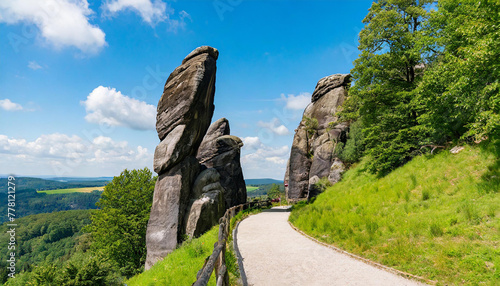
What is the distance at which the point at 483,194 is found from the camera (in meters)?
9.40

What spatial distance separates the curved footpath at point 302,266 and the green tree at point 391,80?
10.7 m

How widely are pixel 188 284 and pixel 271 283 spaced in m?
2.58

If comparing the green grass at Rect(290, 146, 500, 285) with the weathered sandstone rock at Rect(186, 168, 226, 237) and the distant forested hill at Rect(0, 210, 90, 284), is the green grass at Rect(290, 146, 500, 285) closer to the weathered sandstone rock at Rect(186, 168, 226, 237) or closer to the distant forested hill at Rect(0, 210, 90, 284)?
the weathered sandstone rock at Rect(186, 168, 226, 237)

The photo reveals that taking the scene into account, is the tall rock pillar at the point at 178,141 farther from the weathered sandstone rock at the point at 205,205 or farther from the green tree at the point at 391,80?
the green tree at the point at 391,80

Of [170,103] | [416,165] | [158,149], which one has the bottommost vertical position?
[416,165]

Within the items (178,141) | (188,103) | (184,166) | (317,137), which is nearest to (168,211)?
(184,166)

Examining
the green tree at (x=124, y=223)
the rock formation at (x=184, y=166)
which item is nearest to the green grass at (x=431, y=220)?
the rock formation at (x=184, y=166)

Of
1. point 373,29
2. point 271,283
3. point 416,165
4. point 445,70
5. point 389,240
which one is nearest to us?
point 271,283

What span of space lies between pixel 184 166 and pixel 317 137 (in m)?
19.4

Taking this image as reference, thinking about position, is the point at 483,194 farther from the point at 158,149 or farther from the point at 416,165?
the point at 158,149

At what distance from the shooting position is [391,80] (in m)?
19.0

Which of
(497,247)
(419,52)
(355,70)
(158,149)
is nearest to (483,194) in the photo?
(497,247)

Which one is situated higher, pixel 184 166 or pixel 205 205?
pixel 184 166

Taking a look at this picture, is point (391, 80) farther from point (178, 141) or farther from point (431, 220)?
point (178, 141)
